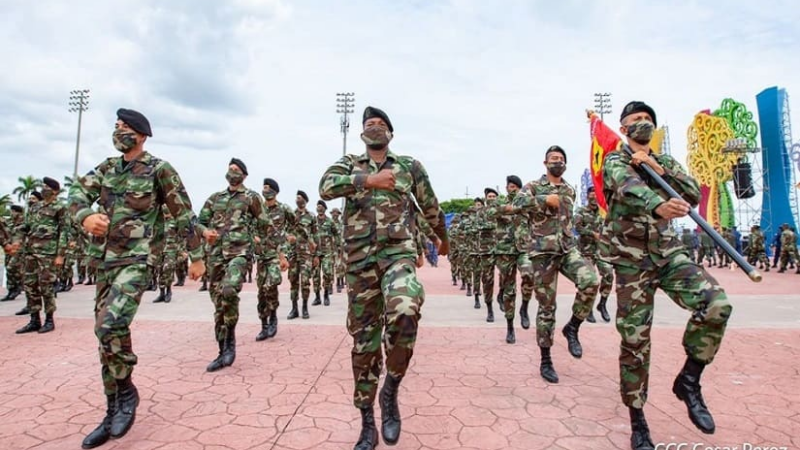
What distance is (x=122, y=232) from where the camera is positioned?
11.0ft

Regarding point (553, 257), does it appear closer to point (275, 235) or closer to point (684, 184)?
point (684, 184)

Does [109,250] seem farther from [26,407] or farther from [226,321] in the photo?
[226,321]

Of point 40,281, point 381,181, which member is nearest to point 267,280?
point 381,181

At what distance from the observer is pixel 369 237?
3146mm

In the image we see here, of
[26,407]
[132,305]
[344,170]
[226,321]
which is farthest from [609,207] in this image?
[26,407]

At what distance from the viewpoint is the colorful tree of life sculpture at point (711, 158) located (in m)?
32.3

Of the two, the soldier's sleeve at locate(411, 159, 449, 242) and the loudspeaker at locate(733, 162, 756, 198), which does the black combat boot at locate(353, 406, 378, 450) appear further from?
the loudspeaker at locate(733, 162, 756, 198)

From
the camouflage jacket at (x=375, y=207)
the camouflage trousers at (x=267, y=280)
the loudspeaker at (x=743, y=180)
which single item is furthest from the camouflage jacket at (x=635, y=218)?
the loudspeaker at (x=743, y=180)

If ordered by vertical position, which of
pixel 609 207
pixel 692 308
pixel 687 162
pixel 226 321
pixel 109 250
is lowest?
pixel 226 321

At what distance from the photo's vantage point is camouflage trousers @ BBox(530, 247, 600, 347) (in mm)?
4734

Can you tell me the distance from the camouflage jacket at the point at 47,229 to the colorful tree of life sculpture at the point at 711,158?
37.0 meters

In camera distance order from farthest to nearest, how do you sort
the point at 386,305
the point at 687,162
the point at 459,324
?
the point at 687,162, the point at 459,324, the point at 386,305

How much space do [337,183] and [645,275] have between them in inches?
87.0

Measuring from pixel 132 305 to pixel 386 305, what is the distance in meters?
1.84
